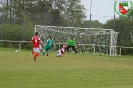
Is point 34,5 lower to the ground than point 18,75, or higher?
higher

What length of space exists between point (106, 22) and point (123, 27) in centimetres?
250

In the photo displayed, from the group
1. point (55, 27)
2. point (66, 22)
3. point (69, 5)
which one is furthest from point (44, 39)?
point (69, 5)

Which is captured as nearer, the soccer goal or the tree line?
the soccer goal

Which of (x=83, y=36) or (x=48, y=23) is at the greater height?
(x=48, y=23)

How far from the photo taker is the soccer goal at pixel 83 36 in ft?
147

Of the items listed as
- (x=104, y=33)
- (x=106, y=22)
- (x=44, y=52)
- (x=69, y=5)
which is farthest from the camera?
(x=69, y=5)

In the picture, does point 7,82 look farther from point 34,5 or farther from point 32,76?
point 34,5

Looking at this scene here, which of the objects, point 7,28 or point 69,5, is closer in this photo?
point 7,28

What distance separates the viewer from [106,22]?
49.2m

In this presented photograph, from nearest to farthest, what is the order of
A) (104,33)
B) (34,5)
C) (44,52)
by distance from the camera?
(44,52), (104,33), (34,5)

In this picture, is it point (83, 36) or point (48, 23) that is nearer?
point (83, 36)

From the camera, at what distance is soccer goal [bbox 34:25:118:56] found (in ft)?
147

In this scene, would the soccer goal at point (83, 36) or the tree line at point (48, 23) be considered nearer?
the soccer goal at point (83, 36)

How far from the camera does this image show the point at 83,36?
153ft
